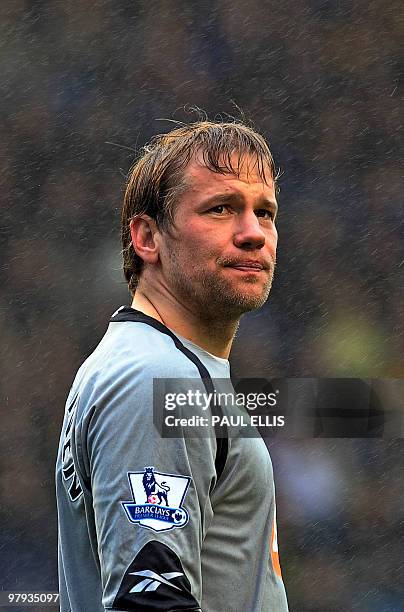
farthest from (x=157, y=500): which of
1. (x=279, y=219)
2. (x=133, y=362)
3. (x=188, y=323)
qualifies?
(x=279, y=219)

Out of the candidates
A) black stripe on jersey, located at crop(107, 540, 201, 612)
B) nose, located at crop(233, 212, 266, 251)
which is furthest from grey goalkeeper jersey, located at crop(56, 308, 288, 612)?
nose, located at crop(233, 212, 266, 251)

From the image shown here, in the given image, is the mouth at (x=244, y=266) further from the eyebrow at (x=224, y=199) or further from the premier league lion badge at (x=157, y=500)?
the premier league lion badge at (x=157, y=500)

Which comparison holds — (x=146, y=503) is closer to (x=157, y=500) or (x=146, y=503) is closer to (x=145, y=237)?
(x=157, y=500)

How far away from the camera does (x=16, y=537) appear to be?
2041mm

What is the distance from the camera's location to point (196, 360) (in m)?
0.92

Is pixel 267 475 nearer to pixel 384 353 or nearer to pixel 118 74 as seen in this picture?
pixel 384 353

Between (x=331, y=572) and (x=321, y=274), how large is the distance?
0.63 meters

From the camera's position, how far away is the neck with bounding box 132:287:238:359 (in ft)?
3.35

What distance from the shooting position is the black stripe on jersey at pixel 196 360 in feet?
2.86

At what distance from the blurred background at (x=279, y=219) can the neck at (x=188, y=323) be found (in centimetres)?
105

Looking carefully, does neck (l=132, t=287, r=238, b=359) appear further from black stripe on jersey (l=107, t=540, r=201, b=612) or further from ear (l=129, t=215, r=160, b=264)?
black stripe on jersey (l=107, t=540, r=201, b=612)

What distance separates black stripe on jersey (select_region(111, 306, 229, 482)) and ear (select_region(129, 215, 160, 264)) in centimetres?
8

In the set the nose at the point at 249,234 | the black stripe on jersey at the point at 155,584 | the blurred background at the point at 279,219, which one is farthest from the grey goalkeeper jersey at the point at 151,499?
the blurred background at the point at 279,219

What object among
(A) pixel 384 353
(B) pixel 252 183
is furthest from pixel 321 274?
(B) pixel 252 183
